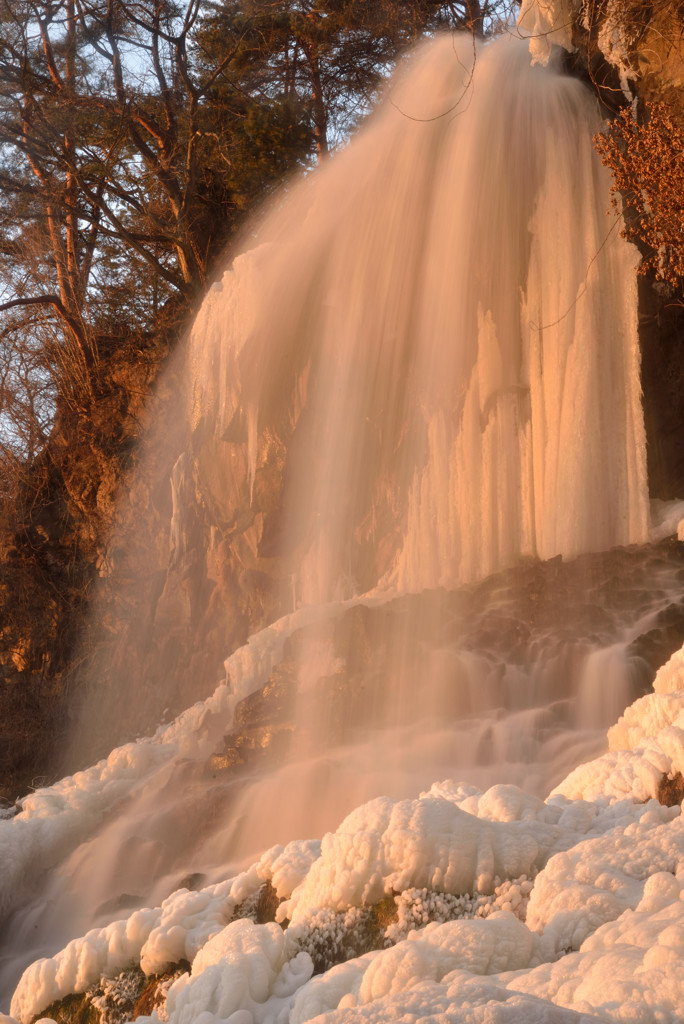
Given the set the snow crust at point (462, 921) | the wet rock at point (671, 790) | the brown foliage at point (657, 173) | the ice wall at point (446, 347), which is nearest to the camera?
the snow crust at point (462, 921)

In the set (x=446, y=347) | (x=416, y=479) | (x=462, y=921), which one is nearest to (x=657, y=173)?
(x=446, y=347)

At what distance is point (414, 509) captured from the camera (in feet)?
26.4

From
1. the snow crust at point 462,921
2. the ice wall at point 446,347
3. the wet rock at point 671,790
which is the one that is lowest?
the snow crust at point 462,921

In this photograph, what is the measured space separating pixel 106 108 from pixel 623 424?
8.22 metres

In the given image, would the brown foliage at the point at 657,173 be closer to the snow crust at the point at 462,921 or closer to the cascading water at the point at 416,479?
the cascading water at the point at 416,479

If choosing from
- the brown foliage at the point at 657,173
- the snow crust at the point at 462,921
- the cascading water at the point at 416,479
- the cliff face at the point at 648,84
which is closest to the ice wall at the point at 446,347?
the cascading water at the point at 416,479

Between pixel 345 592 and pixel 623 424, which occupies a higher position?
pixel 623 424

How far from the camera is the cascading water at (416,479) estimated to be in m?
5.95

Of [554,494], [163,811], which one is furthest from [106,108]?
[163,811]

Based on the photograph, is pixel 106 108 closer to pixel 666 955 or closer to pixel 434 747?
pixel 434 747

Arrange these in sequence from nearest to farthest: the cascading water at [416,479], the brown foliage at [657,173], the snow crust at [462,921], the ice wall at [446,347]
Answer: the snow crust at [462,921]
the cascading water at [416,479]
the brown foliage at [657,173]
the ice wall at [446,347]

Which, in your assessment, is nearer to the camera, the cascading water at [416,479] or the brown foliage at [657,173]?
the cascading water at [416,479]

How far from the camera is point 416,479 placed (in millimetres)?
8070

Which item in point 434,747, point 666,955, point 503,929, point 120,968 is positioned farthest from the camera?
point 434,747
